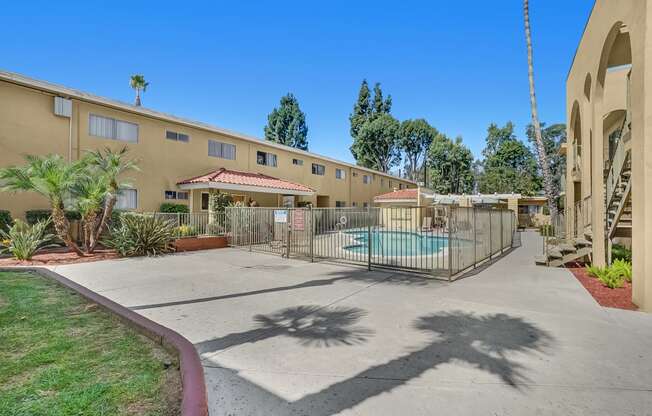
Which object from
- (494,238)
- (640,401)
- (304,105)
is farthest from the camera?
(304,105)

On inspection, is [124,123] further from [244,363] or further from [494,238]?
[494,238]

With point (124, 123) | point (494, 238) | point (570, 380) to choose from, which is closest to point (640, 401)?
point (570, 380)

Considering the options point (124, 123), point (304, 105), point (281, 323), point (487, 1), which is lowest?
point (281, 323)

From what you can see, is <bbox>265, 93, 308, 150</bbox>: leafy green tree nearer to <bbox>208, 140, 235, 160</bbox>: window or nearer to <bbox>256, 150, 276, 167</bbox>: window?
<bbox>256, 150, 276, 167</bbox>: window

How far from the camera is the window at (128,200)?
1580cm

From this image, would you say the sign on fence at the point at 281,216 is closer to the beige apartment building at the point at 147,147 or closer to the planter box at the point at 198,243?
the planter box at the point at 198,243

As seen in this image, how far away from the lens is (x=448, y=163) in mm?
43594

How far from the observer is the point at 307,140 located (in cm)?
5159

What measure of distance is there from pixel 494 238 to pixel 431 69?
1468cm

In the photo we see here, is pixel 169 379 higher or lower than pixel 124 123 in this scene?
lower

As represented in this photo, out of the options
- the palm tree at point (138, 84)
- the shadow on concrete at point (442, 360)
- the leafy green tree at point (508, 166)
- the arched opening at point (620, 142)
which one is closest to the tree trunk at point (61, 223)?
the shadow on concrete at point (442, 360)

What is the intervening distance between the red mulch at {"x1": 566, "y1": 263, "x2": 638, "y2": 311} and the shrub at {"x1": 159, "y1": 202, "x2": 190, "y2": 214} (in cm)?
1763

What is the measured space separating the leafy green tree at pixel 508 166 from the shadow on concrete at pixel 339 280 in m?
40.4

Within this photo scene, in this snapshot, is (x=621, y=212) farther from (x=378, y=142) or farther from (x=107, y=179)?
(x=378, y=142)
